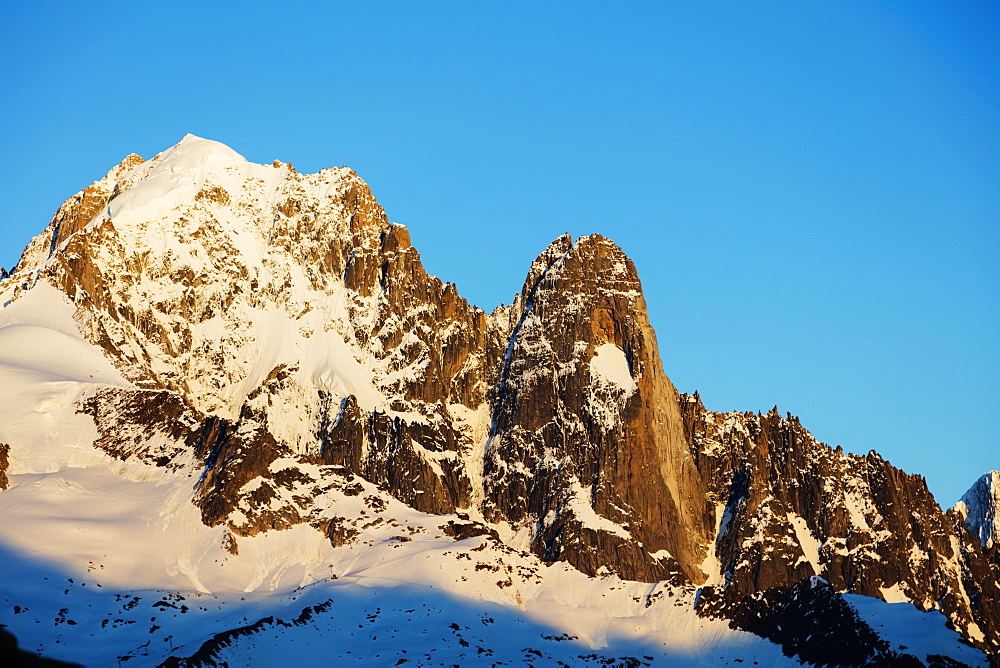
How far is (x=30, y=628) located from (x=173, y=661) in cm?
2541

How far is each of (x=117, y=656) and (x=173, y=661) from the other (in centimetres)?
1213

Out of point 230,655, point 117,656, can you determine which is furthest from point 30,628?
point 230,655

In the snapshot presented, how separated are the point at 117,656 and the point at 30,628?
14279 millimetres

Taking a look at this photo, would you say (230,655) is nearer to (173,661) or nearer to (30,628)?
(173,661)

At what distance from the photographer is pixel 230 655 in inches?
7835

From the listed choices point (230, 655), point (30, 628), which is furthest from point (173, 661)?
point (30, 628)

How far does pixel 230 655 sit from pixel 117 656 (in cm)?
1637

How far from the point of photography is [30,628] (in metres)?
199

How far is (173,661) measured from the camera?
623 feet

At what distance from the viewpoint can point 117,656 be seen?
646ft

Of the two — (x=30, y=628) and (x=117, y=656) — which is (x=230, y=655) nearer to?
(x=117, y=656)

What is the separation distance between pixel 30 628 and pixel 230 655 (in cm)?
3011

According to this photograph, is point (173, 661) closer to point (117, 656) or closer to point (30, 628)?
point (117, 656)
